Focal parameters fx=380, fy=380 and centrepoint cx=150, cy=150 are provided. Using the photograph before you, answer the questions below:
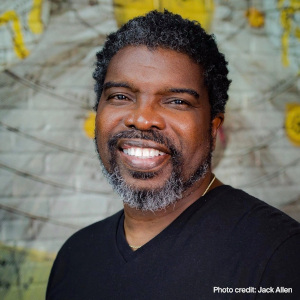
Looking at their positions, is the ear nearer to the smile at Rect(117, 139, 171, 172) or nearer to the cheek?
the cheek

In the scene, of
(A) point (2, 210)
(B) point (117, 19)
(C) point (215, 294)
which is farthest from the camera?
(B) point (117, 19)

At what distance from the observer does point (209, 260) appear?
1.15m

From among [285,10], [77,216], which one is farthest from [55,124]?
[285,10]

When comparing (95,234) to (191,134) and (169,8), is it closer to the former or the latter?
(191,134)

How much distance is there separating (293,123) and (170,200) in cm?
150

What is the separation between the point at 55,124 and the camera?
7.07 ft

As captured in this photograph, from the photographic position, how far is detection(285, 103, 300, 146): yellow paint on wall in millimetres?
2461

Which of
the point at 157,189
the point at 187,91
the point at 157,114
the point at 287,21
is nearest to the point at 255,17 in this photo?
the point at 287,21

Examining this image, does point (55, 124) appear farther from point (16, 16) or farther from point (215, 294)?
point (215, 294)

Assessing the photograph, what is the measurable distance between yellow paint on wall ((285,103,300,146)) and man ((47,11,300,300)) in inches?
43.2

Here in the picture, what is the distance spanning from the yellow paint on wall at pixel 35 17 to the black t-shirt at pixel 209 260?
134 cm

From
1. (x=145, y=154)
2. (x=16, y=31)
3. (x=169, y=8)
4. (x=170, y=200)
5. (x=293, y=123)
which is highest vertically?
(x=169, y=8)

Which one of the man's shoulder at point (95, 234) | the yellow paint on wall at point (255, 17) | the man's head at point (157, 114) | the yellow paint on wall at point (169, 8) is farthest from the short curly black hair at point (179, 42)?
the yellow paint on wall at point (255, 17)

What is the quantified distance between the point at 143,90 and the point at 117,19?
108 cm
